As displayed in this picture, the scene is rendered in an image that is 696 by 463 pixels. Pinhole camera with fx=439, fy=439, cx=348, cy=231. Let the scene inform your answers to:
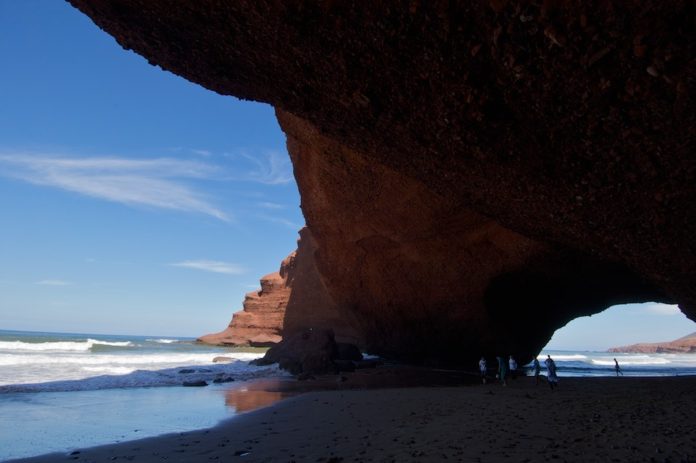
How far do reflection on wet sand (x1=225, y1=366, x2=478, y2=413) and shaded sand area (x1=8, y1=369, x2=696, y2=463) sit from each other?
2.66ft

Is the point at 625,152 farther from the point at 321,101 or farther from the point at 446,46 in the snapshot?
the point at 321,101

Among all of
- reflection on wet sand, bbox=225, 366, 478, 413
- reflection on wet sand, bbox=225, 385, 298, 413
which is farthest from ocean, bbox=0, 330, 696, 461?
reflection on wet sand, bbox=225, 366, 478, 413

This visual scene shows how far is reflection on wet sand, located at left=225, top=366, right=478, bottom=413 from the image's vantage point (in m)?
9.83

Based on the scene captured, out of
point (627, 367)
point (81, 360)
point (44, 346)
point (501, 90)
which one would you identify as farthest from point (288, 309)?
point (501, 90)

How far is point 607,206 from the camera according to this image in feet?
19.4

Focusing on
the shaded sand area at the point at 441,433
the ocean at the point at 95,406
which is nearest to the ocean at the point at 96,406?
the ocean at the point at 95,406

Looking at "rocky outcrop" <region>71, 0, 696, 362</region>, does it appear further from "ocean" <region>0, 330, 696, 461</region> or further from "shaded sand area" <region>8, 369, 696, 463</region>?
"ocean" <region>0, 330, 696, 461</region>

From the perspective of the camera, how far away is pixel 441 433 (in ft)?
17.5

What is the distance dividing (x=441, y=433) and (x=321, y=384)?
7.83 meters

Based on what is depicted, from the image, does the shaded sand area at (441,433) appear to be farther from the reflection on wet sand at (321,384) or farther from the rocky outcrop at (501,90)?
the rocky outcrop at (501,90)

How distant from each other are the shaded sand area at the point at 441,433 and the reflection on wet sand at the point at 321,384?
812mm

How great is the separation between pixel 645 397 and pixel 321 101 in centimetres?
878

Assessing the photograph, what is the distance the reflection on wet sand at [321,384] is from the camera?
32.2 ft

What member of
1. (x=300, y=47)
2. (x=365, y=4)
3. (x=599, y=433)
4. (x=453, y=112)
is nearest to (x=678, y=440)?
(x=599, y=433)
